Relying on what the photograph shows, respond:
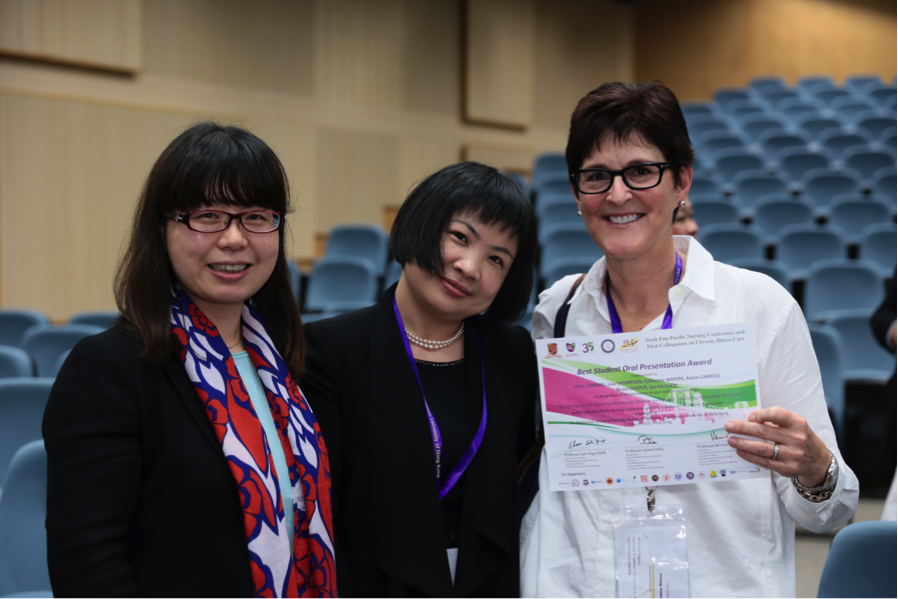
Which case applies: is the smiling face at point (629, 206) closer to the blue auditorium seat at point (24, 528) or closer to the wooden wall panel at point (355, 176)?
the blue auditorium seat at point (24, 528)

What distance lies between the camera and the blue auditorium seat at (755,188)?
7.18 m

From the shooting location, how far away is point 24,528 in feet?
6.26

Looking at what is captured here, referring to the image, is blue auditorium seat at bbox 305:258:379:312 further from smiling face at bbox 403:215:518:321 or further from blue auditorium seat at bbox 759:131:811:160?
blue auditorium seat at bbox 759:131:811:160

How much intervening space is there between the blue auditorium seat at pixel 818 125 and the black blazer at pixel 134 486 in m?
9.69

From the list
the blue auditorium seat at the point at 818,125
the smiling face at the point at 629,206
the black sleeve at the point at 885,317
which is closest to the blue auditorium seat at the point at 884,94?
the blue auditorium seat at the point at 818,125

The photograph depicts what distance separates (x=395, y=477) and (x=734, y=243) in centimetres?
463

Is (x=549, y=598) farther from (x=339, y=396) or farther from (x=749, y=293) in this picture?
(x=749, y=293)

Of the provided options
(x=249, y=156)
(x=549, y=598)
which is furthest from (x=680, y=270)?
(x=249, y=156)

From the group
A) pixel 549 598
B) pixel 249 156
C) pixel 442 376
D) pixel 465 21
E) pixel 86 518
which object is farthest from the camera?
pixel 465 21

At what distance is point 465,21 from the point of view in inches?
388

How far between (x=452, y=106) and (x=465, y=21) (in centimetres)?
114

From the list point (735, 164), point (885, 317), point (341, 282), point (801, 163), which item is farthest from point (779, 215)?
point (885, 317)

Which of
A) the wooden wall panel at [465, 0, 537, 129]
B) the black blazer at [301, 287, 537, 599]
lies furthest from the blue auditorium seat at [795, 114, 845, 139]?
the black blazer at [301, 287, 537, 599]

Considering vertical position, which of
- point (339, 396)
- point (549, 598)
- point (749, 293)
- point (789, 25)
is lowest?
point (549, 598)
